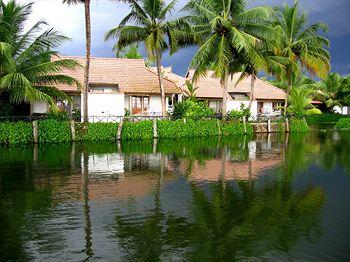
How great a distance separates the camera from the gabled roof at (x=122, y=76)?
34406mm

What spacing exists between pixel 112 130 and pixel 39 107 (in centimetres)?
718

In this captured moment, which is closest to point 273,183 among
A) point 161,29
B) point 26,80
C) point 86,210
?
point 86,210

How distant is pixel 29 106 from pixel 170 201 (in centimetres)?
2334

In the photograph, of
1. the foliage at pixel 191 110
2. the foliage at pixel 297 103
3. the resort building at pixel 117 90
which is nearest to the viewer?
the foliage at pixel 191 110

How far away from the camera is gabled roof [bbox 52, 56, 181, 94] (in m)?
34.4

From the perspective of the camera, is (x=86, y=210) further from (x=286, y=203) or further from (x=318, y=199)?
(x=318, y=199)

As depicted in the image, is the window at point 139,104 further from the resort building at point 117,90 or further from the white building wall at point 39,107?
the white building wall at point 39,107

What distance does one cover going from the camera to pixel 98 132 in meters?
27.8

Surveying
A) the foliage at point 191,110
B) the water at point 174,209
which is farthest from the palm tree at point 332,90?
the water at point 174,209

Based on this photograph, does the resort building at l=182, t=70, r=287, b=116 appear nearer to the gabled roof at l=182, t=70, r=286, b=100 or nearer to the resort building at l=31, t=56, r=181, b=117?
the gabled roof at l=182, t=70, r=286, b=100

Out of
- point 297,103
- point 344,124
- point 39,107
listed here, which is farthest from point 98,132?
point 344,124

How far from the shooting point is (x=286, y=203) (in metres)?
10.7

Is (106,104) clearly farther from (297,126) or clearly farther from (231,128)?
(297,126)

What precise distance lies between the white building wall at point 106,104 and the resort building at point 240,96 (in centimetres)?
1149
